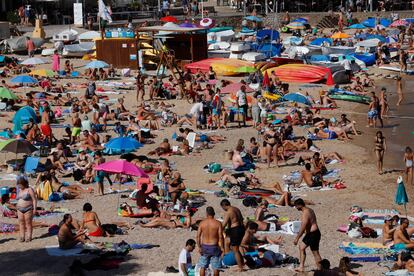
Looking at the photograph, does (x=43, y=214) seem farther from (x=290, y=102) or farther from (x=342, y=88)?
(x=342, y=88)

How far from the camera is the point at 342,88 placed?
3625 centimetres

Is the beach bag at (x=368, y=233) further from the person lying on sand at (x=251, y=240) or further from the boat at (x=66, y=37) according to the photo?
the boat at (x=66, y=37)

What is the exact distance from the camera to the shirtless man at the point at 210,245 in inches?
489

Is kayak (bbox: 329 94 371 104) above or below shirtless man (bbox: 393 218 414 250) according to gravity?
below

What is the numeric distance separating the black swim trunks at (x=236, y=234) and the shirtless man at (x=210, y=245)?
852 mm

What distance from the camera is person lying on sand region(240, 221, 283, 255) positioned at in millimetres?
14258

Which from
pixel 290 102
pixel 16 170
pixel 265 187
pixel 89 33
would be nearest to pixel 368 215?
pixel 265 187

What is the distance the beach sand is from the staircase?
3660 centimetres

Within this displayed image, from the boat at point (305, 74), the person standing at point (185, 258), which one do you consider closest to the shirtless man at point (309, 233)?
the person standing at point (185, 258)

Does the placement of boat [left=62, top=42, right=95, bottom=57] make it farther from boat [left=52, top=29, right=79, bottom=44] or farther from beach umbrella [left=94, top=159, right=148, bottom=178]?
beach umbrella [left=94, top=159, right=148, bottom=178]

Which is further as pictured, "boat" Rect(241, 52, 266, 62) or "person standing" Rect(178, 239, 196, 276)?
"boat" Rect(241, 52, 266, 62)

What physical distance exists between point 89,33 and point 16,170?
26.6m

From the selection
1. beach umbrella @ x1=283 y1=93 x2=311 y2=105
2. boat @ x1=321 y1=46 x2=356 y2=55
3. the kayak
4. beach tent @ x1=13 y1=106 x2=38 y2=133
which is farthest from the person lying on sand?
boat @ x1=321 y1=46 x2=356 y2=55

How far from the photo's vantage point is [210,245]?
12453mm
